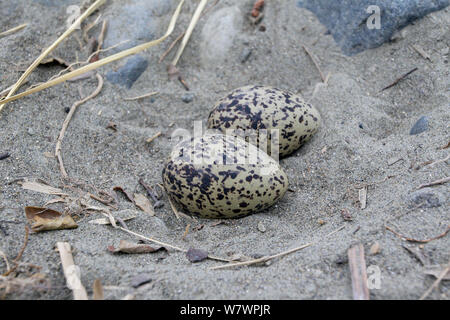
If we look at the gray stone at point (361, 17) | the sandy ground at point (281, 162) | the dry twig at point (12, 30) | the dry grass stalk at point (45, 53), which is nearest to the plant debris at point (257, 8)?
the sandy ground at point (281, 162)

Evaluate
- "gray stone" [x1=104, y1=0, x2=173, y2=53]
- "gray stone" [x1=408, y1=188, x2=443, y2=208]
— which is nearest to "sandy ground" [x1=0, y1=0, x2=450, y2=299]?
"gray stone" [x1=408, y1=188, x2=443, y2=208]

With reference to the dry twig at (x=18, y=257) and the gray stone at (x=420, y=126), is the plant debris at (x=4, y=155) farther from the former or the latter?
the gray stone at (x=420, y=126)

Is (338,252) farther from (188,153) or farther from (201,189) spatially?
(188,153)

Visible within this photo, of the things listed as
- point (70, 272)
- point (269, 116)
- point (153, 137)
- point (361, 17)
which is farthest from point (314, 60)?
point (70, 272)

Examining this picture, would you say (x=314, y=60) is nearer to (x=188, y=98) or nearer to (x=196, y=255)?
(x=188, y=98)

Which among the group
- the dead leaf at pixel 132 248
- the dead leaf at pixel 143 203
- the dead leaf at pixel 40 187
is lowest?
Result: the dead leaf at pixel 143 203

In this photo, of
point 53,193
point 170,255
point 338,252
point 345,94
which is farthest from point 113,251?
point 345,94

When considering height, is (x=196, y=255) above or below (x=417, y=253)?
below
